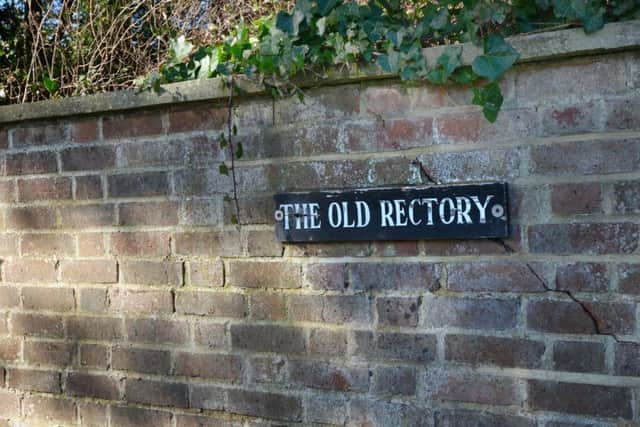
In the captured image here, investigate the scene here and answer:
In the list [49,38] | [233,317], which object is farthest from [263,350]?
[49,38]

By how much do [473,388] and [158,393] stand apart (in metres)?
1.09

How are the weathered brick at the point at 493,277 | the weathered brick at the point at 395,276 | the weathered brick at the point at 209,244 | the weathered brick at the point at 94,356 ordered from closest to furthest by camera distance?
the weathered brick at the point at 493,277 → the weathered brick at the point at 395,276 → the weathered brick at the point at 209,244 → the weathered brick at the point at 94,356

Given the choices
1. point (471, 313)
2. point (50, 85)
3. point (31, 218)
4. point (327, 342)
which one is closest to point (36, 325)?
point (31, 218)

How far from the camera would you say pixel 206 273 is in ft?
6.91

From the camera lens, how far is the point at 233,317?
208cm

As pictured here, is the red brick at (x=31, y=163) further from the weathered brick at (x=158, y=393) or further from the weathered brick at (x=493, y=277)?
the weathered brick at (x=493, y=277)

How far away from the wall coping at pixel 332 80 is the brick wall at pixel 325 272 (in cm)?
4

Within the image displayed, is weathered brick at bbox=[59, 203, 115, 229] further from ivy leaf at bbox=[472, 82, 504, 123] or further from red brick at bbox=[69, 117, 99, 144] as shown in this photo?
ivy leaf at bbox=[472, 82, 504, 123]

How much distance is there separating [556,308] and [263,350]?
3.01 feet

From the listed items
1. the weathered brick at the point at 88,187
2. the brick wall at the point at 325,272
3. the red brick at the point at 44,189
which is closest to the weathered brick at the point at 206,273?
the brick wall at the point at 325,272

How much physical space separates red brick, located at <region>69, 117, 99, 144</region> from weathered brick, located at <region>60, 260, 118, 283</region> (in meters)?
0.45

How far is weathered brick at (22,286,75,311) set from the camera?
2324 mm

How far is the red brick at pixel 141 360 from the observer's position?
2.19 metres

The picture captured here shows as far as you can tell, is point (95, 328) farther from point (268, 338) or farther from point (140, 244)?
point (268, 338)
